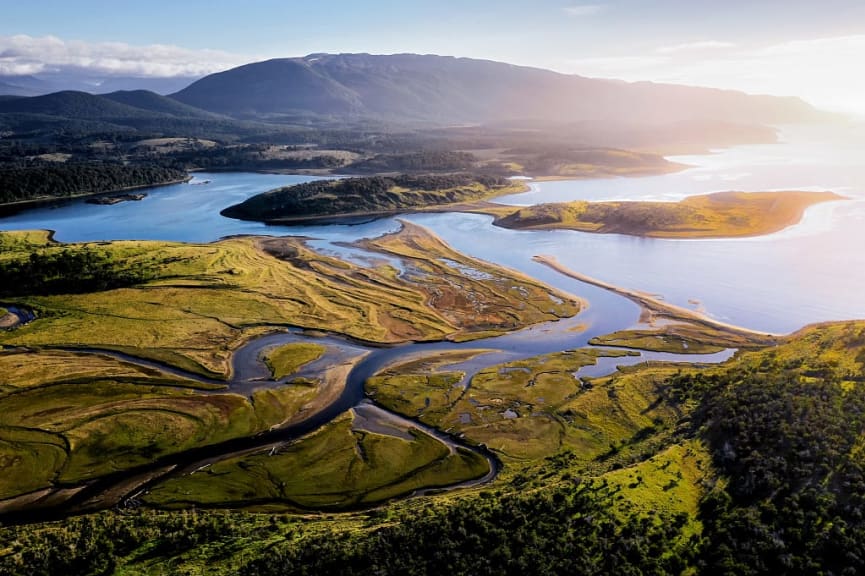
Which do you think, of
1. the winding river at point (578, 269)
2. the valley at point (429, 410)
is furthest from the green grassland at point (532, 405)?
the winding river at point (578, 269)

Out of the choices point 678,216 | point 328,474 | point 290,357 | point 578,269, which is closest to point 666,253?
point 578,269

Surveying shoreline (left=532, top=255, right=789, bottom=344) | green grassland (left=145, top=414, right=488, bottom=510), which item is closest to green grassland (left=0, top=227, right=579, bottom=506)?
green grassland (left=145, top=414, right=488, bottom=510)

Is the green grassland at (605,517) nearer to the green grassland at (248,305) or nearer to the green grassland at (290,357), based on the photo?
the green grassland at (290,357)

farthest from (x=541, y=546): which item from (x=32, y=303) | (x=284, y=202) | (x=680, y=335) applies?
(x=284, y=202)

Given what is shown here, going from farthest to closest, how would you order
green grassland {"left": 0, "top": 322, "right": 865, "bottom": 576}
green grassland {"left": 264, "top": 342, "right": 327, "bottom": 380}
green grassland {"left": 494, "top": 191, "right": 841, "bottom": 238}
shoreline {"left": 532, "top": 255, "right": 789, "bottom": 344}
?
1. green grassland {"left": 494, "top": 191, "right": 841, "bottom": 238}
2. shoreline {"left": 532, "top": 255, "right": 789, "bottom": 344}
3. green grassland {"left": 264, "top": 342, "right": 327, "bottom": 380}
4. green grassland {"left": 0, "top": 322, "right": 865, "bottom": 576}

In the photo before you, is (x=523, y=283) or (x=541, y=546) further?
(x=523, y=283)

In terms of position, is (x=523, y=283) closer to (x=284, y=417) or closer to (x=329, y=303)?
(x=329, y=303)

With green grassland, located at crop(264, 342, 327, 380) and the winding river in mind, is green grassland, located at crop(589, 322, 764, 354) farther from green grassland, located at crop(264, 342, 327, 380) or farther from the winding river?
green grassland, located at crop(264, 342, 327, 380)
